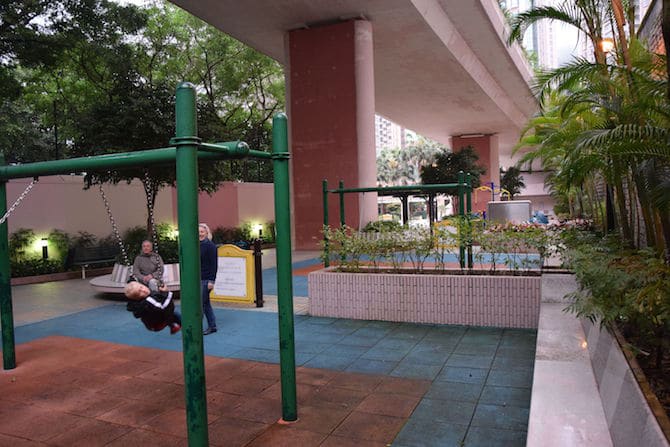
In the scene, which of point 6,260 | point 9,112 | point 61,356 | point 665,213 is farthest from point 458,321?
point 9,112

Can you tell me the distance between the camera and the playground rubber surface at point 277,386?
387 centimetres

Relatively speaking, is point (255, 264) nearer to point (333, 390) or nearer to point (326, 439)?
point (333, 390)

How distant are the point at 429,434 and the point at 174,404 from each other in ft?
7.08

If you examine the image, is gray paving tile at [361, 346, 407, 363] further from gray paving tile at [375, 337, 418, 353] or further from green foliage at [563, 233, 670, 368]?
green foliage at [563, 233, 670, 368]

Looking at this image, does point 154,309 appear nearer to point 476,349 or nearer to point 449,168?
point 476,349

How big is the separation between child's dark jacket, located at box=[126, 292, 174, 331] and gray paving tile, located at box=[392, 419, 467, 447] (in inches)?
105

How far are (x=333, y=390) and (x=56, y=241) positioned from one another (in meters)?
13.3

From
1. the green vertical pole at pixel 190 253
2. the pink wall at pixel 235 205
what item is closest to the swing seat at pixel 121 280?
the green vertical pole at pixel 190 253

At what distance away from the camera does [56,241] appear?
15250 mm

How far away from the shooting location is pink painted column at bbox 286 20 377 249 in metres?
16.8

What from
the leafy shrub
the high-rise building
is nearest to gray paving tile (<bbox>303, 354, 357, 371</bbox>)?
the leafy shrub

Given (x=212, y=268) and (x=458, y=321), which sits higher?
(x=212, y=268)

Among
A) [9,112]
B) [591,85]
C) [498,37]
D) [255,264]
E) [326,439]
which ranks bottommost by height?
[326,439]

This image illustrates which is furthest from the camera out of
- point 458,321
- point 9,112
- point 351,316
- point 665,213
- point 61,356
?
point 9,112
